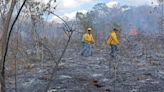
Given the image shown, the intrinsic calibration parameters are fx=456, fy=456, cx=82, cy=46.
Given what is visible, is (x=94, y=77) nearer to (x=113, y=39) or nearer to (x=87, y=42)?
(x=113, y=39)

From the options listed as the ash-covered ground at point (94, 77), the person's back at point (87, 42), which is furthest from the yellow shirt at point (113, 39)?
the person's back at point (87, 42)

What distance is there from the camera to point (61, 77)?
15.2 m

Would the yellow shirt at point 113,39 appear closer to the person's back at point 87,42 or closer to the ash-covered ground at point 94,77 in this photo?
the ash-covered ground at point 94,77

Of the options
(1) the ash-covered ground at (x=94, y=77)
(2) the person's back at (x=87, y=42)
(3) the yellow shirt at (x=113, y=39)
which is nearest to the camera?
(1) the ash-covered ground at (x=94, y=77)

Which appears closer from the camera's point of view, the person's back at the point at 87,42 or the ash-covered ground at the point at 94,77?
the ash-covered ground at the point at 94,77

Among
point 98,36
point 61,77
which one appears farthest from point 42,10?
point 98,36

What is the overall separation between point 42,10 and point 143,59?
5604 millimetres

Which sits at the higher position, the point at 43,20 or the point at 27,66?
the point at 43,20

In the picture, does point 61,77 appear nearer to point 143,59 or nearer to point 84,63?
point 84,63

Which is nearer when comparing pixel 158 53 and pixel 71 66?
pixel 71 66

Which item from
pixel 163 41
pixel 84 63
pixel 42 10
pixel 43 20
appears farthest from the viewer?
pixel 163 41

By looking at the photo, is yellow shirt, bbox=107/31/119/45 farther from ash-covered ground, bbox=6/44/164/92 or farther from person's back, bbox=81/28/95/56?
person's back, bbox=81/28/95/56

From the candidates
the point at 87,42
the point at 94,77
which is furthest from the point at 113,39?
the point at 94,77

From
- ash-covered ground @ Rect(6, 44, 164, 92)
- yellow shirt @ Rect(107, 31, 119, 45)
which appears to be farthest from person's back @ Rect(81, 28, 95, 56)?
yellow shirt @ Rect(107, 31, 119, 45)
